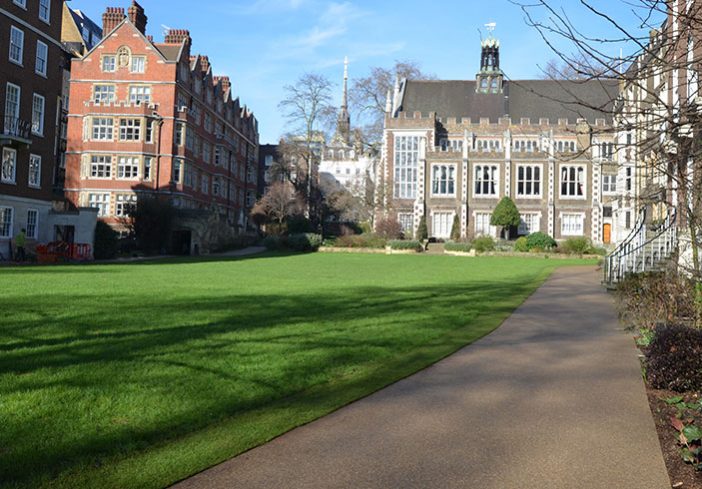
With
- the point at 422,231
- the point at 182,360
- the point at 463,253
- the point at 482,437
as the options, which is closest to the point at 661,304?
the point at 482,437

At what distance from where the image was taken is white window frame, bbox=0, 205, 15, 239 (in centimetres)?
2995

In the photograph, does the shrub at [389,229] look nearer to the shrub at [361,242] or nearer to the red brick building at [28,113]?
the shrub at [361,242]

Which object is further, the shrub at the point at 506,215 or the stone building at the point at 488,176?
the stone building at the point at 488,176

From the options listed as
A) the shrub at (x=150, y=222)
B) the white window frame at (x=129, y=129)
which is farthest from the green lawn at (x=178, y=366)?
the white window frame at (x=129, y=129)

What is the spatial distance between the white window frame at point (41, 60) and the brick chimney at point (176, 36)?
775 inches

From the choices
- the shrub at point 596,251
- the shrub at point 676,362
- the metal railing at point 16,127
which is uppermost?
the metal railing at point 16,127

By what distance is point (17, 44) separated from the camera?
30.5 meters

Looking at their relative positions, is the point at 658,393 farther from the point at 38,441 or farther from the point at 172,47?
the point at 172,47

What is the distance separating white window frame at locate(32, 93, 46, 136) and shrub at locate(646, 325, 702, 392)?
A: 107ft

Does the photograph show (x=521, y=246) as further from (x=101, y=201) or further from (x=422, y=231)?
(x=101, y=201)

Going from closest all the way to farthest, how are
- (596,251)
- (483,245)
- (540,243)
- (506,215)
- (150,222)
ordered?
(150,222) → (596,251) → (540,243) → (483,245) → (506,215)

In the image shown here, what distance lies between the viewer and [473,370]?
25.3 feet

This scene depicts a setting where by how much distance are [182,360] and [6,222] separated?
1084 inches

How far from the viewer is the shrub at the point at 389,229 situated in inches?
2042
